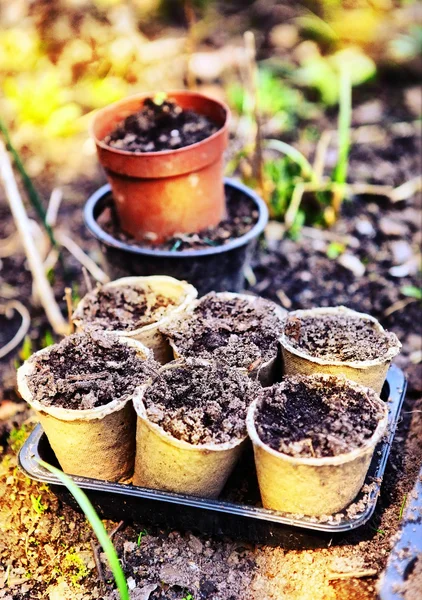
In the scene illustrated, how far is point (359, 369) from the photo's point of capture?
1.66m

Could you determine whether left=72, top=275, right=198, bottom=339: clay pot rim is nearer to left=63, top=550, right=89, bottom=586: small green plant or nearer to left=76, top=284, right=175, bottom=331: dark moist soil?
left=76, top=284, right=175, bottom=331: dark moist soil

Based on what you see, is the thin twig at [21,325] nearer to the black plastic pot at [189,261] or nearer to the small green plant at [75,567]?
the black plastic pot at [189,261]

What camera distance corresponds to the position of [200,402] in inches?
62.3

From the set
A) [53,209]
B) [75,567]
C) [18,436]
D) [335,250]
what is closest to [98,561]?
[75,567]

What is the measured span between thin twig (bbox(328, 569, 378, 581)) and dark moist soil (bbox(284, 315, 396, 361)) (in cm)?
56

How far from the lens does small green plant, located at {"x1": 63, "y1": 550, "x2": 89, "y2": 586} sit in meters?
1.64

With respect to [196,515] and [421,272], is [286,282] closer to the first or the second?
[421,272]

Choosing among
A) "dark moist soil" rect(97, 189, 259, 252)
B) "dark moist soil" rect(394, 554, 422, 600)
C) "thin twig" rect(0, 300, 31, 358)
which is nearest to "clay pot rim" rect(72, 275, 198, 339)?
"dark moist soil" rect(97, 189, 259, 252)

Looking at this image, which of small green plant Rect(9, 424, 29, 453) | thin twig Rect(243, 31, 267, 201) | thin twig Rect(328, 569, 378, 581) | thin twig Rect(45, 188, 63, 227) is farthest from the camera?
thin twig Rect(45, 188, 63, 227)

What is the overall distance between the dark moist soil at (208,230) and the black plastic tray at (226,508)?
960mm

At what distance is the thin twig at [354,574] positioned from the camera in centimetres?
154

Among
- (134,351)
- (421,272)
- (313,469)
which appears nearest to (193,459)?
(313,469)

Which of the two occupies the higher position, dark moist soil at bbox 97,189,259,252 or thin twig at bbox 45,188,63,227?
dark moist soil at bbox 97,189,259,252

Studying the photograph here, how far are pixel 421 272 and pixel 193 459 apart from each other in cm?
189
